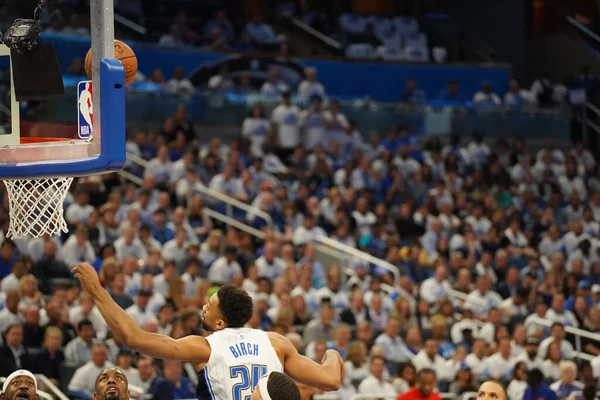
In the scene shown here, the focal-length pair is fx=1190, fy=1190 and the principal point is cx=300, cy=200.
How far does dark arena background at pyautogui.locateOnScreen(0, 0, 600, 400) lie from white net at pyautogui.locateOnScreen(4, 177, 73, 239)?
0.29m

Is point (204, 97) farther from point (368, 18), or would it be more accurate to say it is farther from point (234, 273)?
point (368, 18)

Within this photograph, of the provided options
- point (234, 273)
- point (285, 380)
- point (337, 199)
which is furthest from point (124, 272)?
point (285, 380)

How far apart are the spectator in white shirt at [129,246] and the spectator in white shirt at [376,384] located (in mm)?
3358

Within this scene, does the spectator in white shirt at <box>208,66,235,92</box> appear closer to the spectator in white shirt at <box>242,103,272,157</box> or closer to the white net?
the spectator in white shirt at <box>242,103,272,157</box>

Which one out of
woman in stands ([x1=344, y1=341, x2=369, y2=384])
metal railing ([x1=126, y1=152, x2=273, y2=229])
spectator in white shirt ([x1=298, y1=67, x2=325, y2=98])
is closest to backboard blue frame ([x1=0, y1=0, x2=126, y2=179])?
woman in stands ([x1=344, y1=341, x2=369, y2=384])

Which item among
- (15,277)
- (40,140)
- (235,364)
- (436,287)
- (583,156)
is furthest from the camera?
(583,156)

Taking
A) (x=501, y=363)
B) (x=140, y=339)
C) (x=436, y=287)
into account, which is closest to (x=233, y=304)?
(x=140, y=339)

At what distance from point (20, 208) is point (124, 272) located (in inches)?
276

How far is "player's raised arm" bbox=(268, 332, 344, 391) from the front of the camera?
608 cm

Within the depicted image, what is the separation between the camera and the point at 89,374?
1138 cm

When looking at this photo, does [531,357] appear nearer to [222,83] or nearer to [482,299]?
[482,299]

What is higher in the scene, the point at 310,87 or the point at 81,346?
the point at 81,346

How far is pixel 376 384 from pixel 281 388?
25.1 feet

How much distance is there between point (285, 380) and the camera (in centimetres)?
497
